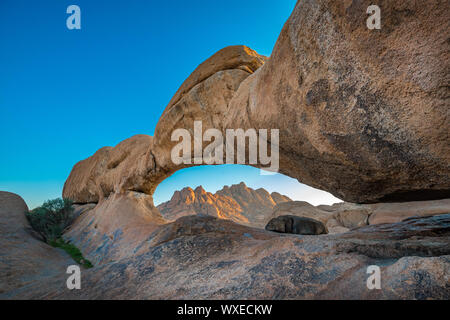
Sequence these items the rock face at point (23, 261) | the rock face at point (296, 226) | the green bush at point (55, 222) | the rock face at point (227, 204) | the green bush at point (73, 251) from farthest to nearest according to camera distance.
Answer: the rock face at point (227, 204)
the rock face at point (296, 226)
the green bush at point (55, 222)
the green bush at point (73, 251)
the rock face at point (23, 261)

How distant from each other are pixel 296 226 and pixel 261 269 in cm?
900

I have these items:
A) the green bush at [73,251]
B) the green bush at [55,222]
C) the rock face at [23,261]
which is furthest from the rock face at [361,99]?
the green bush at [55,222]

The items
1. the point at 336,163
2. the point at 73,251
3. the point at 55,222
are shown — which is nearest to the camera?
the point at 336,163

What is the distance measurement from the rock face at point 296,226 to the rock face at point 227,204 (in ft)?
156

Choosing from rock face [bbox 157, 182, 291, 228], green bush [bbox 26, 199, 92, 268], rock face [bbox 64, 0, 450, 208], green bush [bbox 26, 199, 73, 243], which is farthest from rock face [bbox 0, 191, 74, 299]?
rock face [bbox 157, 182, 291, 228]

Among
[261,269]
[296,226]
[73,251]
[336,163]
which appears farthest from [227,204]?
[261,269]

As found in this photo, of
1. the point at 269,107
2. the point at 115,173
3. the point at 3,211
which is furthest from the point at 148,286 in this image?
the point at 3,211

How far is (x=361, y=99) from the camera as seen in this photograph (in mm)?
3047

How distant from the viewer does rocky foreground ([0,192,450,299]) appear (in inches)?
91.0

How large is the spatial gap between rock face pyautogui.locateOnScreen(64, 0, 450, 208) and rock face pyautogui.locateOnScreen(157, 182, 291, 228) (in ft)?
182

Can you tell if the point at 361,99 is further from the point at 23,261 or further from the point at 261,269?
the point at 23,261

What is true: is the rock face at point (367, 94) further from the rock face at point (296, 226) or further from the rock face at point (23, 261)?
the rock face at point (296, 226)

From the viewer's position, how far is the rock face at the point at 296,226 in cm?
1127
